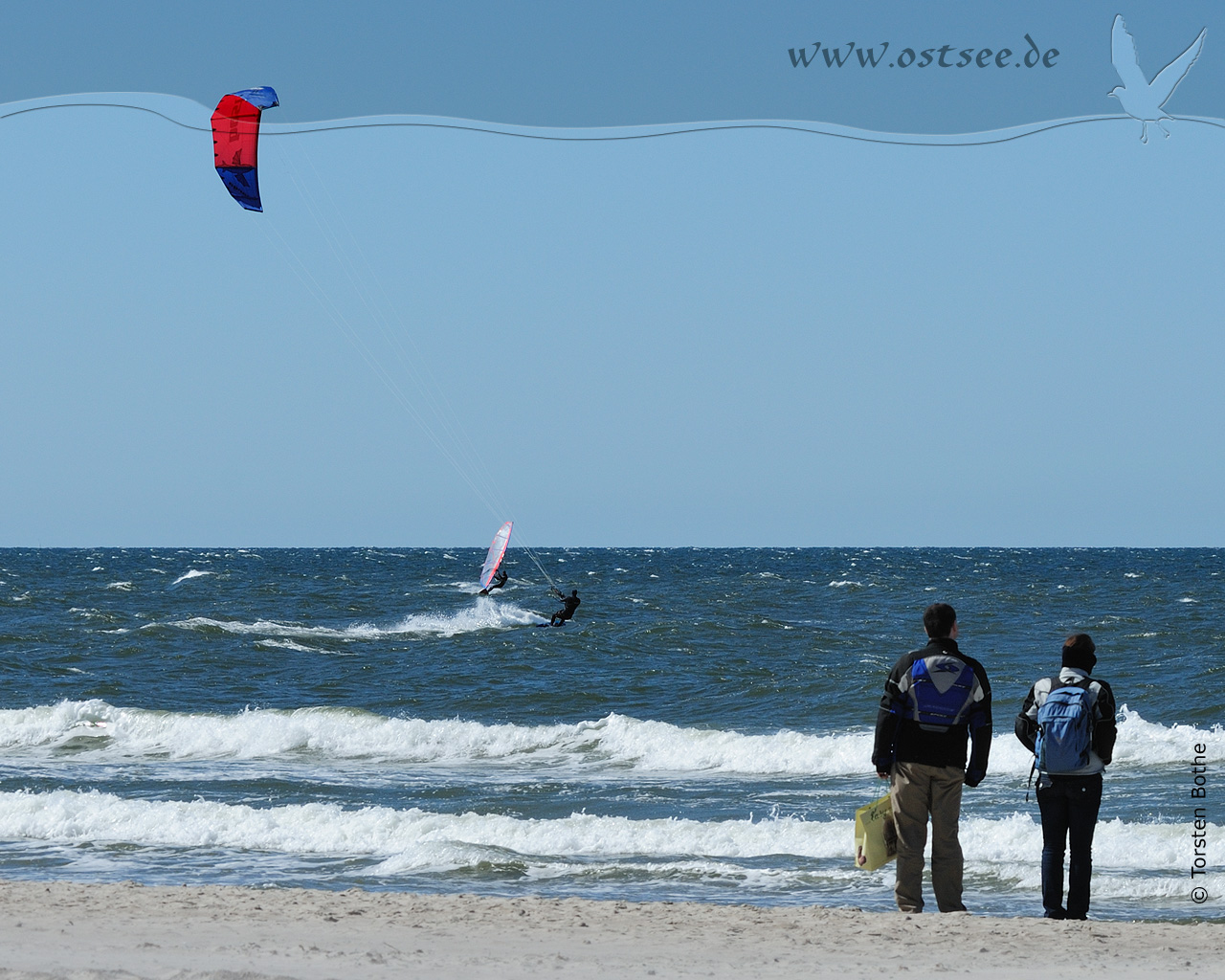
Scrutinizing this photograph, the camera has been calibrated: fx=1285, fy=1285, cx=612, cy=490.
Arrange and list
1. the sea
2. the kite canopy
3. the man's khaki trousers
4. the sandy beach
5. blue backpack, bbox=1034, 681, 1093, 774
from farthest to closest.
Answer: the kite canopy < the sea < the man's khaki trousers < blue backpack, bbox=1034, 681, 1093, 774 < the sandy beach

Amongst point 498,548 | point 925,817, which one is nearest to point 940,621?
point 925,817

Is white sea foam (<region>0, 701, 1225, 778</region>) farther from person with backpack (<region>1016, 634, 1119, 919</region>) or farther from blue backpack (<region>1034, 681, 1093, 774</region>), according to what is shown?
blue backpack (<region>1034, 681, 1093, 774</region>)

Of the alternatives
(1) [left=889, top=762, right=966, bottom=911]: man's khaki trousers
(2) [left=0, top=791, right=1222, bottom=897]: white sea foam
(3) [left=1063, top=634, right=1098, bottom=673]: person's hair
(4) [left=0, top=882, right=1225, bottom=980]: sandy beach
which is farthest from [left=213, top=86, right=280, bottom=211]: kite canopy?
(3) [left=1063, top=634, right=1098, bottom=673]: person's hair

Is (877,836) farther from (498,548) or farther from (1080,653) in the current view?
(498,548)

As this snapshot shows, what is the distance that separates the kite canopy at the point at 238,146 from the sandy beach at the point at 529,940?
334 inches

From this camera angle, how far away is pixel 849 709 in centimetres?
1831

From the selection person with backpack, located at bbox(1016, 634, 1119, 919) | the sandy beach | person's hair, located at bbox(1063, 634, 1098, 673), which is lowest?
the sandy beach

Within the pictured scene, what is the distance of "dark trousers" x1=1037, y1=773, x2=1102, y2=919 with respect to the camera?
5.88 meters

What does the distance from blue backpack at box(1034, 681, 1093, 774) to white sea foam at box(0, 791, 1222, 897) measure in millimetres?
3273

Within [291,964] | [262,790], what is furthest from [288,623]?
[291,964]

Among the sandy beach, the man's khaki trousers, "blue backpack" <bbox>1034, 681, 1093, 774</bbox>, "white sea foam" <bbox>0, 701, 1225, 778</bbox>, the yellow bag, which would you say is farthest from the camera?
"white sea foam" <bbox>0, 701, 1225, 778</bbox>

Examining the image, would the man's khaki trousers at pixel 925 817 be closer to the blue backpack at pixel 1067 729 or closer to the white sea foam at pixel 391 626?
the blue backpack at pixel 1067 729

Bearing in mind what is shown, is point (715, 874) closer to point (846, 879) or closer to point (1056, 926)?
point (846, 879)

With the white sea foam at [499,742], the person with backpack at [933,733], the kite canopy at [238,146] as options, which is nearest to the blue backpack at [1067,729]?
the person with backpack at [933,733]
